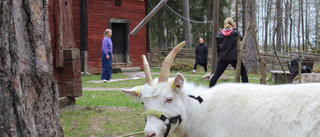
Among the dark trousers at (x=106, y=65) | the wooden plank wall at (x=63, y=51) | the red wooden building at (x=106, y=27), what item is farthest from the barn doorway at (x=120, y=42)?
the wooden plank wall at (x=63, y=51)

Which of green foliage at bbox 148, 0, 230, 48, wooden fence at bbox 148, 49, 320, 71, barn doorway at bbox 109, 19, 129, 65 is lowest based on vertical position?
wooden fence at bbox 148, 49, 320, 71

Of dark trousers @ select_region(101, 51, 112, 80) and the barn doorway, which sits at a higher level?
the barn doorway

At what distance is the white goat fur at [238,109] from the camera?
2.86m

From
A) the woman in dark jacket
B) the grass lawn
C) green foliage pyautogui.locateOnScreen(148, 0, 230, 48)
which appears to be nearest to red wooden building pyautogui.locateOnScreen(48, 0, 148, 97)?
green foliage pyautogui.locateOnScreen(148, 0, 230, 48)

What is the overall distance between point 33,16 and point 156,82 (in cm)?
147

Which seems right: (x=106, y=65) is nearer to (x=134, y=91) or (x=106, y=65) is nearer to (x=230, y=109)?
(x=134, y=91)

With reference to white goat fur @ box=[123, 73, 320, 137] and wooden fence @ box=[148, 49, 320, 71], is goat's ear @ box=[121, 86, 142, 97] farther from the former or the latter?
wooden fence @ box=[148, 49, 320, 71]

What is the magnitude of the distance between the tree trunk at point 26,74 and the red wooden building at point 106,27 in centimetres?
1465

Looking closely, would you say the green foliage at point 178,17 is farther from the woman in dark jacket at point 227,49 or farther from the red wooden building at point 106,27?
the woman in dark jacket at point 227,49

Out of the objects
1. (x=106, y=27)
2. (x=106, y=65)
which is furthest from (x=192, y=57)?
(x=106, y=65)

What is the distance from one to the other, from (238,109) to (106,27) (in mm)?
16011

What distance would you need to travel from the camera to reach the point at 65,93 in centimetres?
621

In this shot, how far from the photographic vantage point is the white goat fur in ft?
9.37

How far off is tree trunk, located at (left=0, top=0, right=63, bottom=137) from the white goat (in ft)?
3.02
